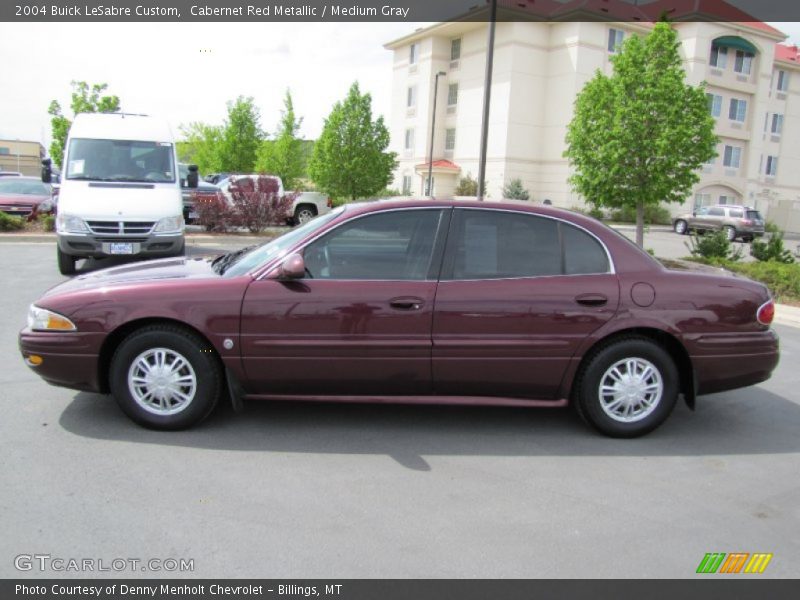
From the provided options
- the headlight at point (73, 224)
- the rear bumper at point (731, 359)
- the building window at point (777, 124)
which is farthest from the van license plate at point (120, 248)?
the building window at point (777, 124)

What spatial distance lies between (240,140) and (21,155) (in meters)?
66.2

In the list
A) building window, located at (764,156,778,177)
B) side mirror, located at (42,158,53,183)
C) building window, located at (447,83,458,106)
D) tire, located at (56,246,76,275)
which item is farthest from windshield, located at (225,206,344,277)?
building window, located at (764,156,778,177)

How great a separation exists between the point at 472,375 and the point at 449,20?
43.2 metres

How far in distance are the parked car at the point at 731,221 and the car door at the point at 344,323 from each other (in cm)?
3041

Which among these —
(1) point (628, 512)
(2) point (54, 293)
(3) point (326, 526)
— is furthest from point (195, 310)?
(1) point (628, 512)

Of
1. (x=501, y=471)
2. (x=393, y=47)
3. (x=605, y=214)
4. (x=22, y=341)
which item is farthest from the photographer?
(x=393, y=47)

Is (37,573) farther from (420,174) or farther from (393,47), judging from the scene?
(393,47)

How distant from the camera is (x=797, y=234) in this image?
148 feet

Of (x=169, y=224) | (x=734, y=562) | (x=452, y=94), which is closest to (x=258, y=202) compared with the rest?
(x=169, y=224)

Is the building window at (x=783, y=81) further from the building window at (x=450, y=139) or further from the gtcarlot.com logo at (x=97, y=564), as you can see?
the gtcarlot.com logo at (x=97, y=564)

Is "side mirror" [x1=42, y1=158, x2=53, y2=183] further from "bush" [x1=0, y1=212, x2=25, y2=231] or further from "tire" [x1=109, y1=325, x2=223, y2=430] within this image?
"tire" [x1=109, y1=325, x2=223, y2=430]

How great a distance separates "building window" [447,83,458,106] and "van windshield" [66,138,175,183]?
36.4 metres

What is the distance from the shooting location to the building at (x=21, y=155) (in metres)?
79.8

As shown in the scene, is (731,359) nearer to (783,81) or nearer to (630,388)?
(630,388)
